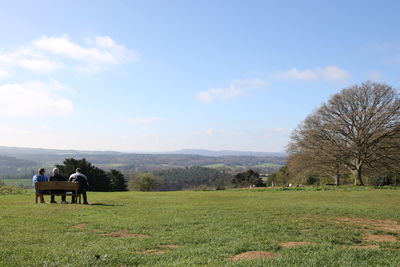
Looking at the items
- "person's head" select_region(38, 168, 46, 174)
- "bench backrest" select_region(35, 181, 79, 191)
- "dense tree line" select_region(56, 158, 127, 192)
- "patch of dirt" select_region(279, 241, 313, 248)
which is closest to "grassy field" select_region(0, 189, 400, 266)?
"patch of dirt" select_region(279, 241, 313, 248)

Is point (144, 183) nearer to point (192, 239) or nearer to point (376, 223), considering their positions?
point (376, 223)

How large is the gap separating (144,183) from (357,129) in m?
48.1

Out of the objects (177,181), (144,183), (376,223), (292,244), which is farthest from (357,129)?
(177,181)

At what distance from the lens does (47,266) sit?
562 cm

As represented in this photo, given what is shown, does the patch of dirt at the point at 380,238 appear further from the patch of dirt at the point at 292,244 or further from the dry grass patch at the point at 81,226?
the dry grass patch at the point at 81,226

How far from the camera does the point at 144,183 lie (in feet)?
250

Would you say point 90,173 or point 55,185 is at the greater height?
point 55,185

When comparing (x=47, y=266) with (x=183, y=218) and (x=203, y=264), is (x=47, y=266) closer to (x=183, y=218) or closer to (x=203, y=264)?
(x=203, y=264)

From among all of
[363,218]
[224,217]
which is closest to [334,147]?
[363,218]

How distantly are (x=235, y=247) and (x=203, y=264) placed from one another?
146 centimetres

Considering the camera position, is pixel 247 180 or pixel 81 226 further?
pixel 247 180

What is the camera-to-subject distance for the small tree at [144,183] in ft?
250

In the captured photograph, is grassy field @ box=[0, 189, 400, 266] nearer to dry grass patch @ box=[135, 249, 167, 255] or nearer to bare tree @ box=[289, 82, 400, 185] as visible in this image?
dry grass patch @ box=[135, 249, 167, 255]

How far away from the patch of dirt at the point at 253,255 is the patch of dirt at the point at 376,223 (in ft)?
17.0
